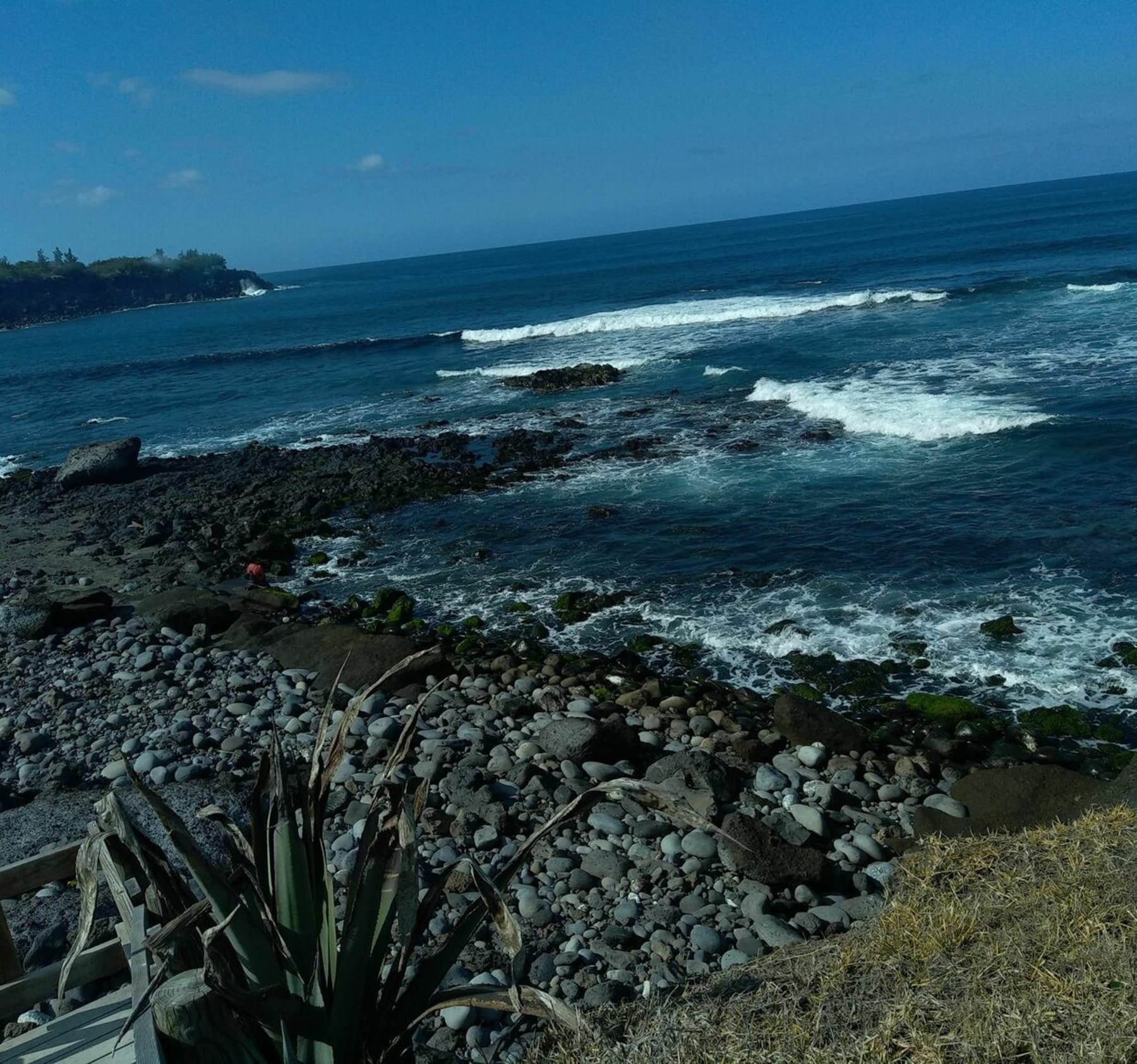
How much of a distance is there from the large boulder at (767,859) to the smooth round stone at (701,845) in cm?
7

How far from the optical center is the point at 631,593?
14.2 m

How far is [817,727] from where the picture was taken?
9500 mm

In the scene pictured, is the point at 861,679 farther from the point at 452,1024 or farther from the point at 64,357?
the point at 64,357

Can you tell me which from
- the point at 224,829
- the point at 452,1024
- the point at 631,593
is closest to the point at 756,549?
the point at 631,593

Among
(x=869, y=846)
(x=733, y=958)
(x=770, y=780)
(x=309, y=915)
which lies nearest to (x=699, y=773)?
(x=770, y=780)

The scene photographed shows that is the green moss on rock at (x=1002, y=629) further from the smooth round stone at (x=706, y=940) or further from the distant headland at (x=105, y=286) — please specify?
the distant headland at (x=105, y=286)

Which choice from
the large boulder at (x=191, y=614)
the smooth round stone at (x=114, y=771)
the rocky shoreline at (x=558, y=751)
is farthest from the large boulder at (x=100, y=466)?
the smooth round stone at (x=114, y=771)

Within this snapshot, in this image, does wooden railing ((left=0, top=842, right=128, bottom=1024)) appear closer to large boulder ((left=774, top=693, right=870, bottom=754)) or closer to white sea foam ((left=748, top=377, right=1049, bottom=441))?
large boulder ((left=774, top=693, right=870, bottom=754))

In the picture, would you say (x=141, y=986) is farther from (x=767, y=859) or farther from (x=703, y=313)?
(x=703, y=313)

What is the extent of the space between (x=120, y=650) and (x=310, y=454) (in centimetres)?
1254

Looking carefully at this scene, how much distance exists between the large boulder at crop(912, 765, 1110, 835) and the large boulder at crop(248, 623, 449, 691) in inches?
234

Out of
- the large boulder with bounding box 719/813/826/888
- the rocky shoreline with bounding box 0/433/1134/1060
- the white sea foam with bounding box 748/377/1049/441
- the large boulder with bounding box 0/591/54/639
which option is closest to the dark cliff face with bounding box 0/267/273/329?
the white sea foam with bounding box 748/377/1049/441

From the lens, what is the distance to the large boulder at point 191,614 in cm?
1335

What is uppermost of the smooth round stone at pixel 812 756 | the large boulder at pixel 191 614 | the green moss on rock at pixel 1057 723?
the large boulder at pixel 191 614
